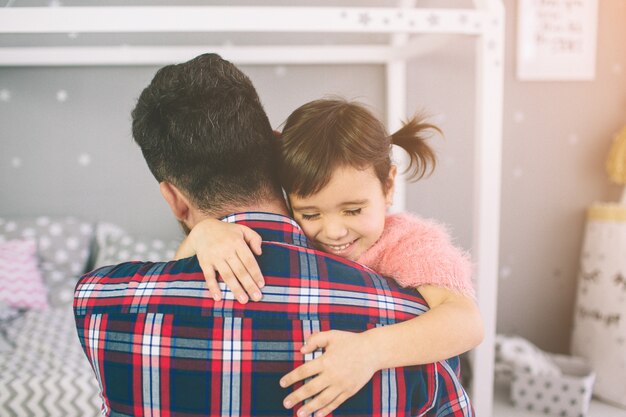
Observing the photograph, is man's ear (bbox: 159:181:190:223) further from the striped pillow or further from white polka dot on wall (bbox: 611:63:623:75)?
white polka dot on wall (bbox: 611:63:623:75)

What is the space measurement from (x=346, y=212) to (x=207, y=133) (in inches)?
14.6

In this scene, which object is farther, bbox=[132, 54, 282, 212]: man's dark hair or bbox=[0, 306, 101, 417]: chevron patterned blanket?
bbox=[0, 306, 101, 417]: chevron patterned blanket

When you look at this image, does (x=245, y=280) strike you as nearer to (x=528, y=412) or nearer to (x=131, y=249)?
(x=131, y=249)

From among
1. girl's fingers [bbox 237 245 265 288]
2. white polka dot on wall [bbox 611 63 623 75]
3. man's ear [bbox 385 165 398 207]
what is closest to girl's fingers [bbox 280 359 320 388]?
girl's fingers [bbox 237 245 265 288]

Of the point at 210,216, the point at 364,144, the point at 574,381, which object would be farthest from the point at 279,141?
the point at 574,381

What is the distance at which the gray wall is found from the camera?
183 cm

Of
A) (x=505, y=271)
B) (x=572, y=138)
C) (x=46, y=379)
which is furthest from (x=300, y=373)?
(x=572, y=138)

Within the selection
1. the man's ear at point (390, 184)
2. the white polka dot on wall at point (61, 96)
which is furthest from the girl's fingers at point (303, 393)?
the white polka dot on wall at point (61, 96)

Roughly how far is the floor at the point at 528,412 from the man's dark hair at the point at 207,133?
1.43 metres

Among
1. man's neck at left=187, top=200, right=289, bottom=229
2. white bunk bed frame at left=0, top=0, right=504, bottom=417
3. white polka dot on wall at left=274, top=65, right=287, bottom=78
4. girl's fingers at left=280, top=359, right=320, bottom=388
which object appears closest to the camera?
girl's fingers at left=280, top=359, right=320, bottom=388

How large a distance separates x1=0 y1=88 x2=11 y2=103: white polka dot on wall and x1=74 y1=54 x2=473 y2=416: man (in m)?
1.42

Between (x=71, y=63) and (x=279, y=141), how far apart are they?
117 centimetres

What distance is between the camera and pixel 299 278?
23.7 inches

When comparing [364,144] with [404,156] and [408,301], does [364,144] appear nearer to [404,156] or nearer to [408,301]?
[408,301]
